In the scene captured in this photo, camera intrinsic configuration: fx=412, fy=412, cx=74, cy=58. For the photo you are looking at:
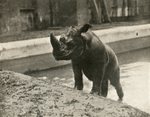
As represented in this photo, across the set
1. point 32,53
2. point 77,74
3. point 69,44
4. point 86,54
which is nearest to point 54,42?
point 69,44

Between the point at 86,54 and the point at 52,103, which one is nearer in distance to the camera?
the point at 52,103

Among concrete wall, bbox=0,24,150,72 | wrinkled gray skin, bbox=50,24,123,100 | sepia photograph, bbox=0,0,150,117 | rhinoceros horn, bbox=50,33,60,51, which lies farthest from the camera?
concrete wall, bbox=0,24,150,72

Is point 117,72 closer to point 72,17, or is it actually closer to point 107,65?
point 107,65

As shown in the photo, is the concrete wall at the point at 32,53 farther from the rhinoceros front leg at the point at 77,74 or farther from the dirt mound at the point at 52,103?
the dirt mound at the point at 52,103

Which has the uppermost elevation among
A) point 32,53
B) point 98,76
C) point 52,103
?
point 52,103

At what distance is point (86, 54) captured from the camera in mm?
4129

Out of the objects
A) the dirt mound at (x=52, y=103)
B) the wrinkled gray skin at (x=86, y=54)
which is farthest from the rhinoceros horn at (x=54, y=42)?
the dirt mound at (x=52, y=103)

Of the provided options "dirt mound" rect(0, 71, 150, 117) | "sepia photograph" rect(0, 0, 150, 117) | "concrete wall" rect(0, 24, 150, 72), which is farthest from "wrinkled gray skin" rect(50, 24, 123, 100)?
"concrete wall" rect(0, 24, 150, 72)

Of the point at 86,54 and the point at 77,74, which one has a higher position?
the point at 86,54

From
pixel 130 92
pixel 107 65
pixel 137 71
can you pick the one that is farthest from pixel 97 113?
pixel 137 71

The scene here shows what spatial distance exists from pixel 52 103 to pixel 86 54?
2.07 m

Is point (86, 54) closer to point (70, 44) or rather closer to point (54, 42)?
point (70, 44)

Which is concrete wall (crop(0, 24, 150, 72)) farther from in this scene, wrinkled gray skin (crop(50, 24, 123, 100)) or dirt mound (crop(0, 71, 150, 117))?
dirt mound (crop(0, 71, 150, 117))

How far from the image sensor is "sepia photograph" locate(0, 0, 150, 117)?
2111 mm
